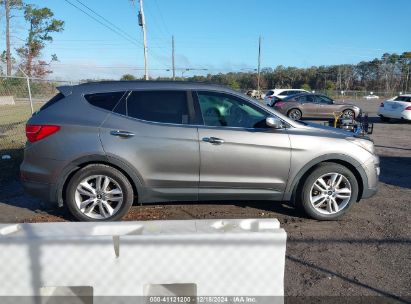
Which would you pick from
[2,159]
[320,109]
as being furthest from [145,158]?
[320,109]

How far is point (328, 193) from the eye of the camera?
5.23m

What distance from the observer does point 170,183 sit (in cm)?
506

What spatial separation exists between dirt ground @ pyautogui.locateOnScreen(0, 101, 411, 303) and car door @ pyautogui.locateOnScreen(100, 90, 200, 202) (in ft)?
1.84

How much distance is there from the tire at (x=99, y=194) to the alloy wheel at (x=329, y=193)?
2351 mm

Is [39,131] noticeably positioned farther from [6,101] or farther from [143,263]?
[6,101]

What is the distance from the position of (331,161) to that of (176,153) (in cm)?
202

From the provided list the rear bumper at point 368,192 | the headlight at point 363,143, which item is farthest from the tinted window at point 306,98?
the rear bumper at point 368,192

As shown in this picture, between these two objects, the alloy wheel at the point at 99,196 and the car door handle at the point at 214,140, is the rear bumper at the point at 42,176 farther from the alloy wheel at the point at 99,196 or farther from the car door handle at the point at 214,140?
the car door handle at the point at 214,140

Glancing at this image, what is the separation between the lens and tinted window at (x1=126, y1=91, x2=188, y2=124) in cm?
508

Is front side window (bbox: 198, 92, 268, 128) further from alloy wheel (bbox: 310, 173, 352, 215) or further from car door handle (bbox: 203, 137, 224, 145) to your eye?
alloy wheel (bbox: 310, 173, 352, 215)

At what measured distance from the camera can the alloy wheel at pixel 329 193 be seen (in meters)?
5.22

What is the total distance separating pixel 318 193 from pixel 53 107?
3.54 m

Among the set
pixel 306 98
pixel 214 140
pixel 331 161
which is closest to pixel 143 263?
pixel 214 140

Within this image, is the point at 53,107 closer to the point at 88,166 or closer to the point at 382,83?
the point at 88,166
